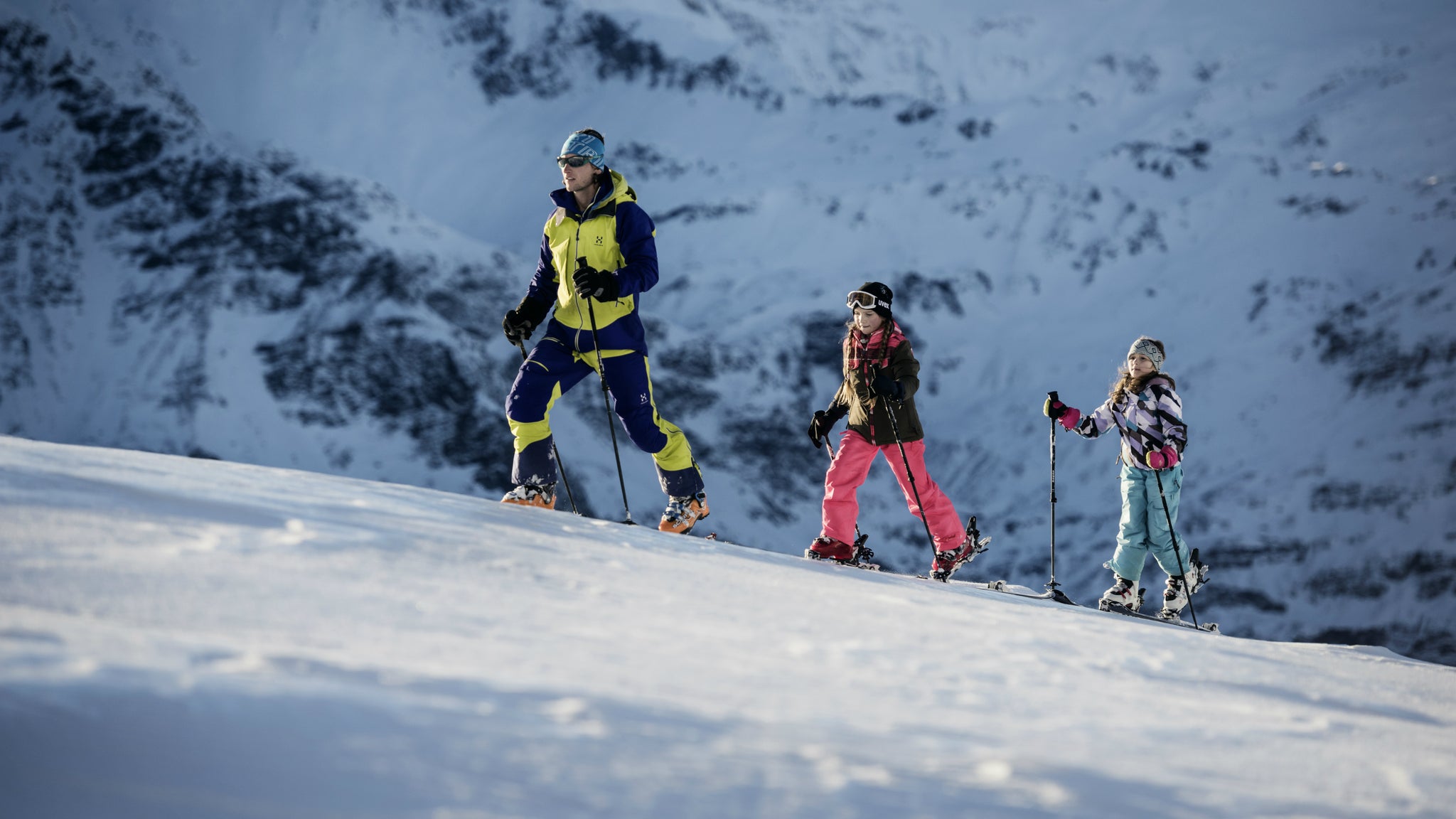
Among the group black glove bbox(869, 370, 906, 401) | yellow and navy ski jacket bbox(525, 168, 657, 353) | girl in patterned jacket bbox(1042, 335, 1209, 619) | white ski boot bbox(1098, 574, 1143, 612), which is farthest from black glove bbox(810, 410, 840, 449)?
white ski boot bbox(1098, 574, 1143, 612)

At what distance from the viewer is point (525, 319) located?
571 cm

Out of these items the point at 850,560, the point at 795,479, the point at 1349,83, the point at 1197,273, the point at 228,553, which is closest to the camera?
the point at 228,553

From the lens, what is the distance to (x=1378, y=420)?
30734 mm

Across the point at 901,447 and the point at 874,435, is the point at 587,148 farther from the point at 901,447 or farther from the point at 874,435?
the point at 901,447

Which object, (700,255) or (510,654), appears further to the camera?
(700,255)

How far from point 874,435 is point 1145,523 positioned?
201 cm

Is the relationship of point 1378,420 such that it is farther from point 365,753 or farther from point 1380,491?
point 365,753

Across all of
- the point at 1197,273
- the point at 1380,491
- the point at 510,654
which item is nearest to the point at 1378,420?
the point at 1380,491

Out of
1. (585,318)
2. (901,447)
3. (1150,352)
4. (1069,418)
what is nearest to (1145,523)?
(1069,418)

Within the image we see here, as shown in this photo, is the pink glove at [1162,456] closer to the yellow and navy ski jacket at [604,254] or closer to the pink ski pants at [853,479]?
the pink ski pants at [853,479]

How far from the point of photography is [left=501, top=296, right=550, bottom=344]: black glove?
5.67 m

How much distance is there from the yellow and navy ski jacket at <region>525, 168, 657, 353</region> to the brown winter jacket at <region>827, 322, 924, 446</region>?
4.63ft

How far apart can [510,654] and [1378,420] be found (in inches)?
1370

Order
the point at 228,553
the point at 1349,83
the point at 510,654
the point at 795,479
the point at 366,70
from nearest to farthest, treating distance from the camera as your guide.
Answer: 1. the point at 510,654
2. the point at 228,553
3. the point at 795,479
4. the point at 1349,83
5. the point at 366,70
